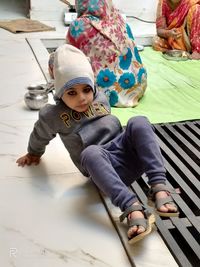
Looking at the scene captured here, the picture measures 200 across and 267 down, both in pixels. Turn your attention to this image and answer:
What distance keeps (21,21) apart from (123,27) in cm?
163

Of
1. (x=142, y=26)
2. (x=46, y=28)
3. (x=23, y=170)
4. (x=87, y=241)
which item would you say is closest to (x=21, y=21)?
(x=46, y=28)

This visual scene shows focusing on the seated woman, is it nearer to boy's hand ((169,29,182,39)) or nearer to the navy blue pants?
boy's hand ((169,29,182,39))

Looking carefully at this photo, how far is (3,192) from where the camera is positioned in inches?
47.2

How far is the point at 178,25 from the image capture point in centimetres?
316

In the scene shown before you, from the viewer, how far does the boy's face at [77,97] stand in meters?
1.14

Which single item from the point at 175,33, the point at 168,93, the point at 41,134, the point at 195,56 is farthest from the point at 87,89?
the point at 175,33

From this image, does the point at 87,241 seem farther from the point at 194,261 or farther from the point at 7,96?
the point at 7,96

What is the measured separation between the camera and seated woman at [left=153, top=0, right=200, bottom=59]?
3.09 m

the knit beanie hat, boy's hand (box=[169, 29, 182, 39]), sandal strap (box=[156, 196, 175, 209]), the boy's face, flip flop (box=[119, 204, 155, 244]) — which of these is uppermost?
the knit beanie hat

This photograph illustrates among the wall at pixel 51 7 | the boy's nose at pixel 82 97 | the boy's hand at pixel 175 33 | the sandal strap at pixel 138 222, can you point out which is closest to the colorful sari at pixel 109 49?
the boy's nose at pixel 82 97

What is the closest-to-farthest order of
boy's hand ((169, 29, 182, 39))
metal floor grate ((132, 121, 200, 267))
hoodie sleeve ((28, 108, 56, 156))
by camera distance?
1. metal floor grate ((132, 121, 200, 267))
2. hoodie sleeve ((28, 108, 56, 156))
3. boy's hand ((169, 29, 182, 39))

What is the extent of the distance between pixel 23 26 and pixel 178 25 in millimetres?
1269

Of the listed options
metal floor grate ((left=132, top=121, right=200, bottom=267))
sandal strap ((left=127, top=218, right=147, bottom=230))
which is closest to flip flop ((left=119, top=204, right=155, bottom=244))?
sandal strap ((left=127, top=218, right=147, bottom=230))

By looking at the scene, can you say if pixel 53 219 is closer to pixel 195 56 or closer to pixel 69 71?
pixel 69 71
